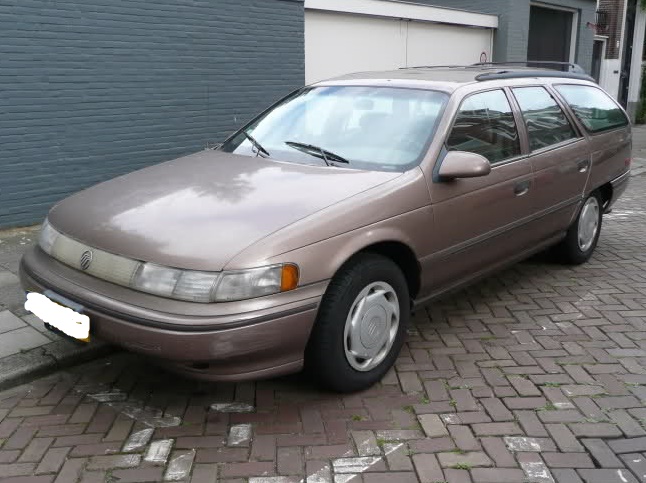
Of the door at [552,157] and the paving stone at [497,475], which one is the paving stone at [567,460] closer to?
the paving stone at [497,475]

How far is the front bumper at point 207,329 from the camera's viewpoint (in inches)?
109

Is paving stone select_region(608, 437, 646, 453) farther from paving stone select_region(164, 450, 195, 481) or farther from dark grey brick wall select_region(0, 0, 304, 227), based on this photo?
dark grey brick wall select_region(0, 0, 304, 227)

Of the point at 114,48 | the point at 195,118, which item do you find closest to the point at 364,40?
the point at 195,118

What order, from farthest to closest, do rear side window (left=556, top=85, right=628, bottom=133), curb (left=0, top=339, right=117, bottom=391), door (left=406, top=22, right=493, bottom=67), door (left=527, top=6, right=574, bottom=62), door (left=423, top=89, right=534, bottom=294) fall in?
door (left=527, top=6, right=574, bottom=62)
door (left=406, top=22, right=493, bottom=67)
rear side window (left=556, top=85, right=628, bottom=133)
door (left=423, top=89, right=534, bottom=294)
curb (left=0, top=339, right=117, bottom=391)

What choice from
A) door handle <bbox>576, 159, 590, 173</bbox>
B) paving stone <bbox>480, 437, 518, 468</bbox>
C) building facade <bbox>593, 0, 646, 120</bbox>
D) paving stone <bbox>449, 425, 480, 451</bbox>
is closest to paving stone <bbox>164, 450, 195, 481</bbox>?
paving stone <bbox>449, 425, 480, 451</bbox>

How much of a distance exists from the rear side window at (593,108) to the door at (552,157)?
232mm

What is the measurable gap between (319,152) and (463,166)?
86 centimetres

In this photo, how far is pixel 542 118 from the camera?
189 inches

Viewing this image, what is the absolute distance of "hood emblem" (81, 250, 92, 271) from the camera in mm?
3130

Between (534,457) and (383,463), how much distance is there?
0.67 meters

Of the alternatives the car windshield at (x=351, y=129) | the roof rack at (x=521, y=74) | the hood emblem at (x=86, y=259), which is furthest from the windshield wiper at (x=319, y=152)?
the hood emblem at (x=86, y=259)

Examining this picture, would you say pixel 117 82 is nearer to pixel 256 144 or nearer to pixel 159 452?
pixel 256 144

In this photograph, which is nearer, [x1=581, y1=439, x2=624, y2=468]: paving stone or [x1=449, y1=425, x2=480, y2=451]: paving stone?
[x1=581, y1=439, x2=624, y2=468]: paving stone

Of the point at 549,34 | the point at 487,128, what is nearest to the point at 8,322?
the point at 487,128
